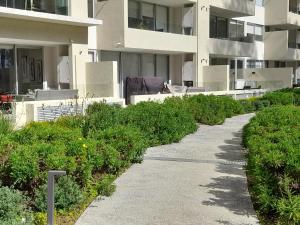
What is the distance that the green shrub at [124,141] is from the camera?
9.30 meters

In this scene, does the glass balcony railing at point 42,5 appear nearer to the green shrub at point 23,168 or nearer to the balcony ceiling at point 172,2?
the balcony ceiling at point 172,2

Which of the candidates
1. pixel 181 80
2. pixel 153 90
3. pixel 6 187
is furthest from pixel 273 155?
pixel 181 80

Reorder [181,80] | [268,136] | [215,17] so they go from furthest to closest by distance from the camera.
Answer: [215,17] → [181,80] → [268,136]

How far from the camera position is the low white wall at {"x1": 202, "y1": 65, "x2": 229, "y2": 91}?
2955cm

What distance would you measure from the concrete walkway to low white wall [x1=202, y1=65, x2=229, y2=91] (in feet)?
59.0

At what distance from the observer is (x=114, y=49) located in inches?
961

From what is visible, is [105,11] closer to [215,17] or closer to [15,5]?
[15,5]

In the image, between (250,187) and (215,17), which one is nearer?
(250,187)

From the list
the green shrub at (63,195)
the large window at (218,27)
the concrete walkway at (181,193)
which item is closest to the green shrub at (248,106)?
the concrete walkway at (181,193)

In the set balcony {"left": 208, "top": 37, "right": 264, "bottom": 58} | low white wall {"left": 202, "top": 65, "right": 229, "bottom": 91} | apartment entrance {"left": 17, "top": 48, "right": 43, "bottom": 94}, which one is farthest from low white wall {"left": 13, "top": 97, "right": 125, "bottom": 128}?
balcony {"left": 208, "top": 37, "right": 264, "bottom": 58}

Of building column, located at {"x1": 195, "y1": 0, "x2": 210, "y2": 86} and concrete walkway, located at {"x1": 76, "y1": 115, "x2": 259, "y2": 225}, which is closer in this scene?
concrete walkway, located at {"x1": 76, "y1": 115, "x2": 259, "y2": 225}

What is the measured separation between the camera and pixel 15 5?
60.5 ft

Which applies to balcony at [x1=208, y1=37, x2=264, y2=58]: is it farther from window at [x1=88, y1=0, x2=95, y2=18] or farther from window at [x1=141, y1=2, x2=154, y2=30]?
window at [x1=88, y1=0, x2=95, y2=18]

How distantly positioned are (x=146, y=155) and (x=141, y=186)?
2750mm
